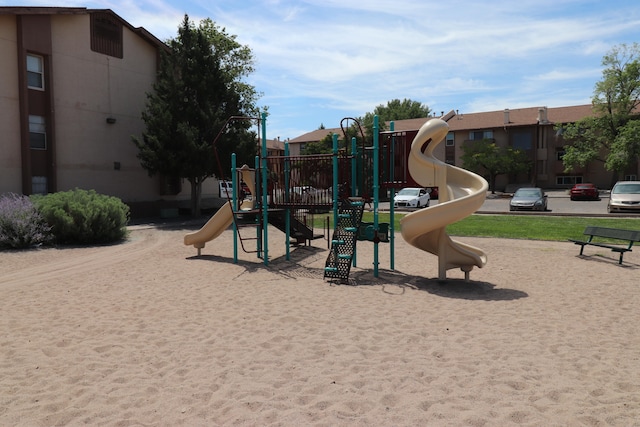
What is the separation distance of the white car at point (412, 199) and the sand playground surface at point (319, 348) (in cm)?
2167

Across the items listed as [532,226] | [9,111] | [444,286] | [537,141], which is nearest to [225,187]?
[444,286]

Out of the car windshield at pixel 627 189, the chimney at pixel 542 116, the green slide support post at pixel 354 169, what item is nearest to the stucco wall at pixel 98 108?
the green slide support post at pixel 354 169

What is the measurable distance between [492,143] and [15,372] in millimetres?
51036

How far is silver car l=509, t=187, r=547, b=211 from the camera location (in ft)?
88.5

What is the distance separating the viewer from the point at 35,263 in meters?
11.5

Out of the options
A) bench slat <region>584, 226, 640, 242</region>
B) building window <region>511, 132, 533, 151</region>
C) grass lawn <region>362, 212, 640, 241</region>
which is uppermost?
building window <region>511, 132, 533, 151</region>

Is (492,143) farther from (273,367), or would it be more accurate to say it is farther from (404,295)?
(273,367)

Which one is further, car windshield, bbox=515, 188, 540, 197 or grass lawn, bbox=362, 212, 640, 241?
car windshield, bbox=515, 188, 540, 197

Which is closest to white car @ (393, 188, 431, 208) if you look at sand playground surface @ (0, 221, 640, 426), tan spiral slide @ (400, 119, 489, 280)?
sand playground surface @ (0, 221, 640, 426)

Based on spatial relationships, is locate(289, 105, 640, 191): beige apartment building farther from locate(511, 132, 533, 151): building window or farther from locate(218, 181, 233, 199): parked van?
locate(218, 181, 233, 199): parked van

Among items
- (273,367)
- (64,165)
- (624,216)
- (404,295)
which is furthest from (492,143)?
(273,367)

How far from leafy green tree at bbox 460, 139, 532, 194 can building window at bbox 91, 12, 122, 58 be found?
35.6 meters

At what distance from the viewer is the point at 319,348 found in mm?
5363

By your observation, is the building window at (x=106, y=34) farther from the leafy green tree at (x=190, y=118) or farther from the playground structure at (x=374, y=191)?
the playground structure at (x=374, y=191)
